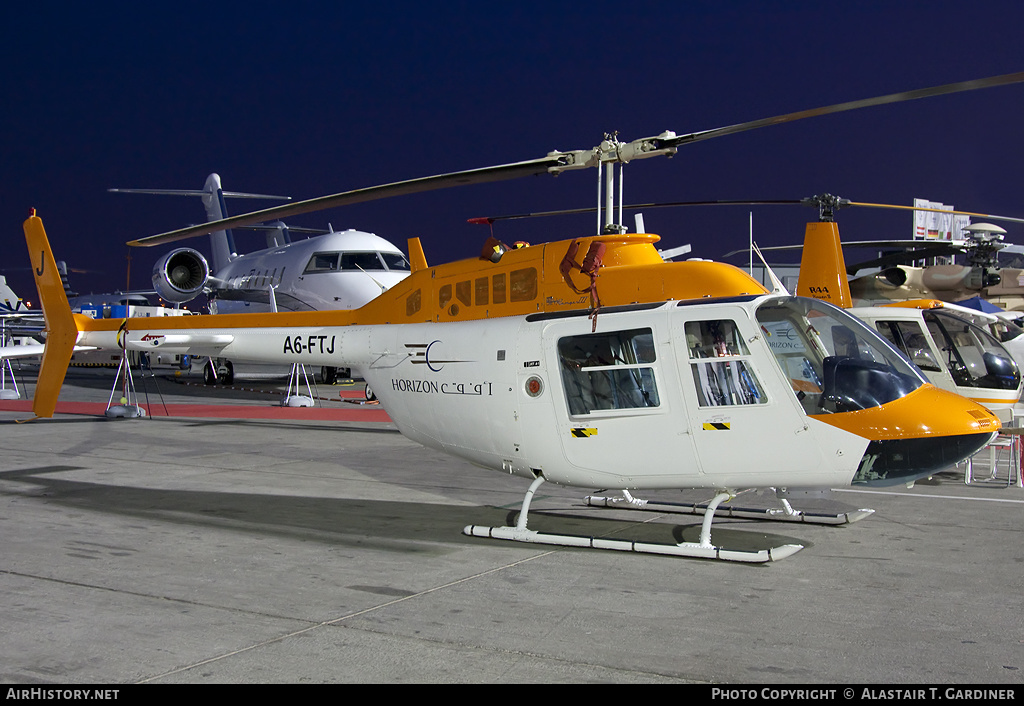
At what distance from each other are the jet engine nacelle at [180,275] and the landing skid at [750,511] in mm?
18638

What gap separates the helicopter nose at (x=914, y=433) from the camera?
5965 millimetres

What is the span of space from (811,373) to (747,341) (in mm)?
498

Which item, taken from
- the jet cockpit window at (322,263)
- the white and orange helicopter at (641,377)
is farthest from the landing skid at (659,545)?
the jet cockpit window at (322,263)

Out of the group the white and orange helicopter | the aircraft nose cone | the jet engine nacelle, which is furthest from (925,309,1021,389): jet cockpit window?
the jet engine nacelle

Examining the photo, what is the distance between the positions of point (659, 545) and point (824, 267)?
274 inches

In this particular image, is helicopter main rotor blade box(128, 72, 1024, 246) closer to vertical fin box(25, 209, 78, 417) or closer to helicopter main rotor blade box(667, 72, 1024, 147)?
helicopter main rotor blade box(667, 72, 1024, 147)

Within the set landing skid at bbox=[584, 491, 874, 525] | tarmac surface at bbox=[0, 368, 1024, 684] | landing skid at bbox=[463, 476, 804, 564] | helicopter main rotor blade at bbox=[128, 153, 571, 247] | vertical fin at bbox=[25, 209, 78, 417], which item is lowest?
tarmac surface at bbox=[0, 368, 1024, 684]

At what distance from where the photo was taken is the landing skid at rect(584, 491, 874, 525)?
7.70m

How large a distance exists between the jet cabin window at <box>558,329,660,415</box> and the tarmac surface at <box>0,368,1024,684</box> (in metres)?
1.18

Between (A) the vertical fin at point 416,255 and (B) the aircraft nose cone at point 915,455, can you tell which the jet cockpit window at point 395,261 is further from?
(B) the aircraft nose cone at point 915,455

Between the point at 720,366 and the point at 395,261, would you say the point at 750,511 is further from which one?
the point at 395,261

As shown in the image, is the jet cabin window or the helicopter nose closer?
the helicopter nose
